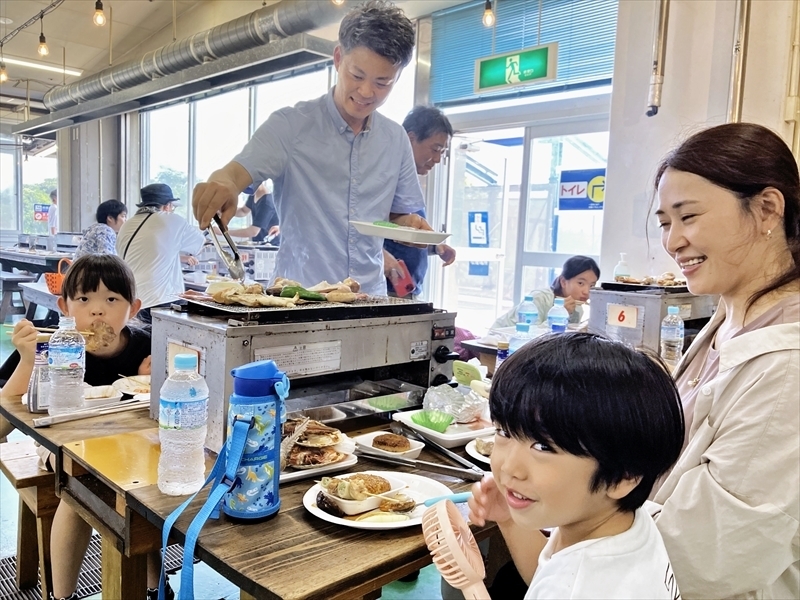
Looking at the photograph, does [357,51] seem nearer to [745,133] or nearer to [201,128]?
[745,133]

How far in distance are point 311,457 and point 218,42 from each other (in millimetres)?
5026

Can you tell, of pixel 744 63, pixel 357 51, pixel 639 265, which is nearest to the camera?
pixel 357 51

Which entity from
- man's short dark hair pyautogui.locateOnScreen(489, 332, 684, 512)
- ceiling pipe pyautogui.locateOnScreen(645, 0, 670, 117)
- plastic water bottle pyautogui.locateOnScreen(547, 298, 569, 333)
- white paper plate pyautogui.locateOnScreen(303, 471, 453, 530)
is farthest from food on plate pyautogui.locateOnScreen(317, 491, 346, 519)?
ceiling pipe pyautogui.locateOnScreen(645, 0, 670, 117)

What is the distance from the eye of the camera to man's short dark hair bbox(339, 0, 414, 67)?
1757 mm

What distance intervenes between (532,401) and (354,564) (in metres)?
0.35

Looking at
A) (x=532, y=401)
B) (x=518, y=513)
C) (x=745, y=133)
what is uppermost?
(x=745, y=133)

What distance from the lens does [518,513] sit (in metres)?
0.80

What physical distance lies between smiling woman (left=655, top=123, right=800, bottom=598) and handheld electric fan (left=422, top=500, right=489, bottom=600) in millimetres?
317

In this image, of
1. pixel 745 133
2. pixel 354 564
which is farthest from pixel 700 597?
pixel 745 133

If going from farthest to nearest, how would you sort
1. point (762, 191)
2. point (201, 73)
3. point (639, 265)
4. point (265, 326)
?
point (201, 73) → point (639, 265) → point (265, 326) → point (762, 191)

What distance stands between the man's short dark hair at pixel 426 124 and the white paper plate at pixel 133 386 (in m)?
1.79

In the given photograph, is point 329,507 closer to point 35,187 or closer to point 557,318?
point 557,318

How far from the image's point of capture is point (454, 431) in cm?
143

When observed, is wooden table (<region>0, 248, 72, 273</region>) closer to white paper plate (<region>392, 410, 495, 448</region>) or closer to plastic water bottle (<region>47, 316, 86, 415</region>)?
plastic water bottle (<region>47, 316, 86, 415</region>)
